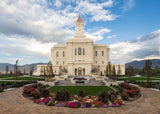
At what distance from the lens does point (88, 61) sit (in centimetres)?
4762

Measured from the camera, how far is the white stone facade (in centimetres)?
4675

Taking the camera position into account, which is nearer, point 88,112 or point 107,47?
point 88,112

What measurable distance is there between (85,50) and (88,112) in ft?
138

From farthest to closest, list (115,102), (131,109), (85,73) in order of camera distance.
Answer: (85,73), (115,102), (131,109)

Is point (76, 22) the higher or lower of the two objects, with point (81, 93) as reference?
higher

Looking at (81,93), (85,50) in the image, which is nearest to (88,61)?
(85,50)

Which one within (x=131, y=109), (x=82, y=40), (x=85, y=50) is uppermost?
(x=82, y=40)

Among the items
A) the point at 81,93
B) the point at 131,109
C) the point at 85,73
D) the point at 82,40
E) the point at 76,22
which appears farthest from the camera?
the point at 76,22

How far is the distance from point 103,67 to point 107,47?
1225 centimetres

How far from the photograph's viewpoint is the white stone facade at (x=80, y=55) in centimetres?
4675

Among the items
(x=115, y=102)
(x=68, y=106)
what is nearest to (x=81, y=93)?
(x=68, y=106)

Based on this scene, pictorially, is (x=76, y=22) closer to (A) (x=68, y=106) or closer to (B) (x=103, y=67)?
(B) (x=103, y=67)

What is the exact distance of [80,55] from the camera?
49.2 metres

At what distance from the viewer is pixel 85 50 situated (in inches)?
1934
